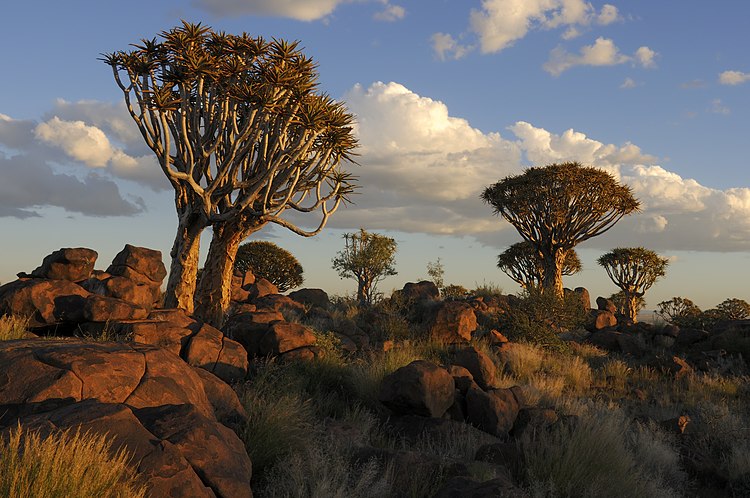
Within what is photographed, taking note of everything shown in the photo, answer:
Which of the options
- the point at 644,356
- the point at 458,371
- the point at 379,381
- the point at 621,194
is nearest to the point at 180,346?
the point at 379,381

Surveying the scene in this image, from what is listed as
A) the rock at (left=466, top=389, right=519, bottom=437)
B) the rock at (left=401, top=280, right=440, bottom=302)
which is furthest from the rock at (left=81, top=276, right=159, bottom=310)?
the rock at (left=401, top=280, right=440, bottom=302)

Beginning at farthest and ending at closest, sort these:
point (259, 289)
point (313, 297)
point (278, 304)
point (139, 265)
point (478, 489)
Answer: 1. point (313, 297)
2. point (259, 289)
3. point (278, 304)
4. point (139, 265)
5. point (478, 489)

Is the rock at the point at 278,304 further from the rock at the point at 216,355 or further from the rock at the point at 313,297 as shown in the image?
the rock at the point at 216,355

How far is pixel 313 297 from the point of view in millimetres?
21844

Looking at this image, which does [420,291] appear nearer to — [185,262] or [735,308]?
[185,262]

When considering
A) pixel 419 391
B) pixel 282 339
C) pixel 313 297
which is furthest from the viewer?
pixel 313 297

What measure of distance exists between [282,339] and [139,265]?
421 cm

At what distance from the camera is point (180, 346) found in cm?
953

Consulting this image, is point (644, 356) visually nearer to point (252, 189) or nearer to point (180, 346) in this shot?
point (252, 189)

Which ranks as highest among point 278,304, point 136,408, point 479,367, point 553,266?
point 553,266

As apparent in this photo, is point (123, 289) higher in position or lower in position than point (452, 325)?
higher

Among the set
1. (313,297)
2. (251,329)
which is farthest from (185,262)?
(313,297)

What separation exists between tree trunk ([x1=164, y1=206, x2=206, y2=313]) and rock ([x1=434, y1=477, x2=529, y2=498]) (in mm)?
10838

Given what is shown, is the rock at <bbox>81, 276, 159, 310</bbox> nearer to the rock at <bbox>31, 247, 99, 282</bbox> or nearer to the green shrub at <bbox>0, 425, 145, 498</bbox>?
the rock at <bbox>31, 247, 99, 282</bbox>
